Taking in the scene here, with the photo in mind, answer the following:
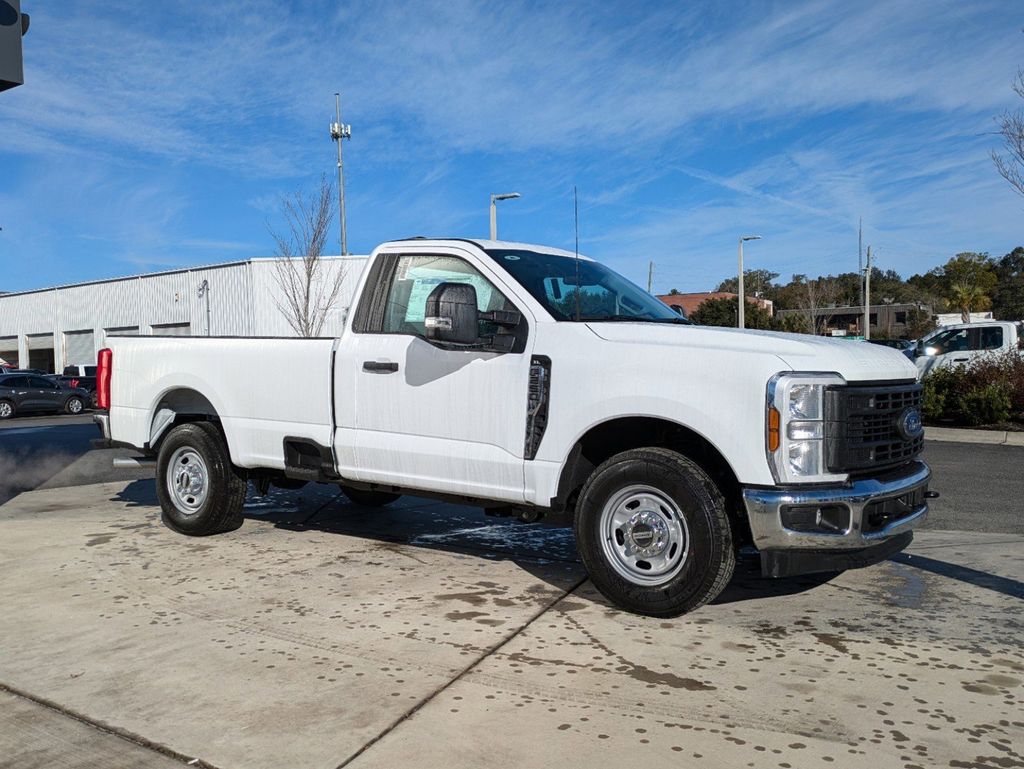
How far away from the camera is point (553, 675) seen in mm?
3861

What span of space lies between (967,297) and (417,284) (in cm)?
7883

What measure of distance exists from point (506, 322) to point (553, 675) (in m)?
2.02

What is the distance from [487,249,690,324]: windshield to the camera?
5293 millimetres

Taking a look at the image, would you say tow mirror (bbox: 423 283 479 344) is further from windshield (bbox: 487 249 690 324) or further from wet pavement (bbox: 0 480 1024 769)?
wet pavement (bbox: 0 480 1024 769)

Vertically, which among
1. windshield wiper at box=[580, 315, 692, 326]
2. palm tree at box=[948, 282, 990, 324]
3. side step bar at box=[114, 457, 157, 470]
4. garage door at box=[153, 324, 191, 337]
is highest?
palm tree at box=[948, 282, 990, 324]

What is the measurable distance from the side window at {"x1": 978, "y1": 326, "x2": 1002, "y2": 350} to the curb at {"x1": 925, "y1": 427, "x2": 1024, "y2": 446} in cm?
531

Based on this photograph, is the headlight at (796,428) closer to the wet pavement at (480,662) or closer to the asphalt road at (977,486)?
the wet pavement at (480,662)

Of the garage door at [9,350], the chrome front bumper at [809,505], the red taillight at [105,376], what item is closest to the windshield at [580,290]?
the chrome front bumper at [809,505]

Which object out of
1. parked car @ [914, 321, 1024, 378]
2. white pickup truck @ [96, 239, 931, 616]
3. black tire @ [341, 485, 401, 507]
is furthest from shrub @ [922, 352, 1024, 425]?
white pickup truck @ [96, 239, 931, 616]

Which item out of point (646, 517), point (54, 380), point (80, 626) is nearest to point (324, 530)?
point (80, 626)

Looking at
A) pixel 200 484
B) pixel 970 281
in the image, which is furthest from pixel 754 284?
pixel 200 484

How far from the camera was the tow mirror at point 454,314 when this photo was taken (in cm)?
496

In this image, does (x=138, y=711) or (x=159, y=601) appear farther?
(x=159, y=601)

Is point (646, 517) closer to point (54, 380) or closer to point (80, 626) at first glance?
point (80, 626)
